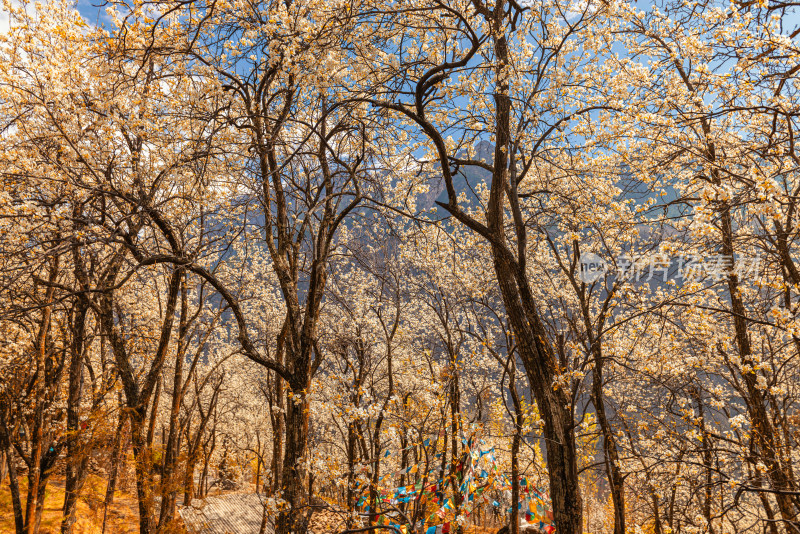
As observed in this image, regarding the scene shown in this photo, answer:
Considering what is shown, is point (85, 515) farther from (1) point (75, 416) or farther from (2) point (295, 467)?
(2) point (295, 467)

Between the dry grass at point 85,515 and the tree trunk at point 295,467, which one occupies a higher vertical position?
the tree trunk at point 295,467

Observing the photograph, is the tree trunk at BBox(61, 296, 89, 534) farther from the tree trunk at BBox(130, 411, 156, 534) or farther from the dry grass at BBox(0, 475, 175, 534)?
the dry grass at BBox(0, 475, 175, 534)

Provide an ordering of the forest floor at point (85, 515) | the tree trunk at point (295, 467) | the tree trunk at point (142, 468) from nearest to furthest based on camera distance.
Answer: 1. the tree trunk at point (295, 467)
2. the tree trunk at point (142, 468)
3. the forest floor at point (85, 515)

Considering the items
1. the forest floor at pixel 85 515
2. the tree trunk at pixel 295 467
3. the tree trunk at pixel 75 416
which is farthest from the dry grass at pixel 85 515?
the tree trunk at pixel 295 467

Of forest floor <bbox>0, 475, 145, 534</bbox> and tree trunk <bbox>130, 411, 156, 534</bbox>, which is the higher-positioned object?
tree trunk <bbox>130, 411, 156, 534</bbox>

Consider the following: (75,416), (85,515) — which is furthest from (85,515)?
(75,416)

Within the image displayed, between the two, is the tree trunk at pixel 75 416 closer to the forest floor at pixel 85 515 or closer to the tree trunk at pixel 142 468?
the tree trunk at pixel 142 468

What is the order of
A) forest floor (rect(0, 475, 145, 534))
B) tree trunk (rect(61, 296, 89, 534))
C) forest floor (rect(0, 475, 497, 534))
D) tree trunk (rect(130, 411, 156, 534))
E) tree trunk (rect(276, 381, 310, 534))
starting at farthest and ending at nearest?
forest floor (rect(0, 475, 145, 534)) → forest floor (rect(0, 475, 497, 534)) → tree trunk (rect(61, 296, 89, 534)) → tree trunk (rect(130, 411, 156, 534)) → tree trunk (rect(276, 381, 310, 534))

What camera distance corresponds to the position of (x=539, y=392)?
4.14 m

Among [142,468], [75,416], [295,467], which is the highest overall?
[75,416]

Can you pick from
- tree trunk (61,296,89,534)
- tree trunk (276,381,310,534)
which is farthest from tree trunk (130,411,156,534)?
tree trunk (276,381,310,534)

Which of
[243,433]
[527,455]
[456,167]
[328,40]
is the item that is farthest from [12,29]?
[243,433]

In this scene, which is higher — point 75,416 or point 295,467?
point 75,416

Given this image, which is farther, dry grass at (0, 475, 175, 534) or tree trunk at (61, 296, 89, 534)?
dry grass at (0, 475, 175, 534)
